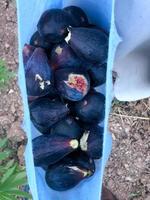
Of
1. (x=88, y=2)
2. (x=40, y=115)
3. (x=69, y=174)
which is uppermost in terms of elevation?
(x=88, y=2)

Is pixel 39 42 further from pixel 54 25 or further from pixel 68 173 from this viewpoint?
pixel 68 173

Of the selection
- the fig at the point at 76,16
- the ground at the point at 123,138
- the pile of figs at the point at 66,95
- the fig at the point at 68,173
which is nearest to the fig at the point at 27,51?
the pile of figs at the point at 66,95

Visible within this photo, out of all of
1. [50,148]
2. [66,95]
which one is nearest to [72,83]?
[66,95]

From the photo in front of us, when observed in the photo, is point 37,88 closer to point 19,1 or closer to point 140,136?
point 19,1

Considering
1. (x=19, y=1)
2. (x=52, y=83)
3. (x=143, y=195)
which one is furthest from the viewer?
(x=143, y=195)

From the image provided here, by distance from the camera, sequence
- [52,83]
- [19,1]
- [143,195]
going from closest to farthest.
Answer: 1. [19,1]
2. [52,83]
3. [143,195]

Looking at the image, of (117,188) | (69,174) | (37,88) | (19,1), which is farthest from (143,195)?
(19,1)

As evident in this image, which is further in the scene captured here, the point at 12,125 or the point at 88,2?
the point at 12,125

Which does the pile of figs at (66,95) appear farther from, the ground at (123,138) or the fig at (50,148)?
the ground at (123,138)

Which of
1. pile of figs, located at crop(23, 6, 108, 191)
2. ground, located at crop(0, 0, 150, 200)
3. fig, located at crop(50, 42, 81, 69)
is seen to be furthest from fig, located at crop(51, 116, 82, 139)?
ground, located at crop(0, 0, 150, 200)
